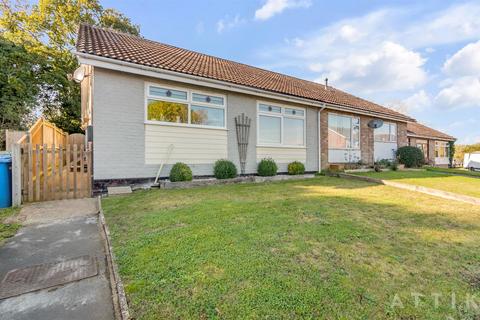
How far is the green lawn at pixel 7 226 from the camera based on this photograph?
3.72m

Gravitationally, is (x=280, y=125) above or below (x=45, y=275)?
above

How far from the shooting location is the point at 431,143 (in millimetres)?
25031

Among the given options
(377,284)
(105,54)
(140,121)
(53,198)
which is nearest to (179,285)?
(377,284)

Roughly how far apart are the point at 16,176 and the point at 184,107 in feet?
16.0

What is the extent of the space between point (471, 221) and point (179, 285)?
17.0 ft

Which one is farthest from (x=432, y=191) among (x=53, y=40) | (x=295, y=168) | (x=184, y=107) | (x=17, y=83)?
(x=53, y=40)

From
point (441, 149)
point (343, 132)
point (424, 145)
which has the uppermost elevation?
point (343, 132)

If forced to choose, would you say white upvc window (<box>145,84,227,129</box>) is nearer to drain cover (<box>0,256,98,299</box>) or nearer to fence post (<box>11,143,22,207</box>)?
fence post (<box>11,143,22,207</box>)

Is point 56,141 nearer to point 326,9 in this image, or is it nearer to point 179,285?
point 179,285

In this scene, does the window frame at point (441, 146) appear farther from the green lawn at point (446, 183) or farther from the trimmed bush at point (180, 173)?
the trimmed bush at point (180, 173)

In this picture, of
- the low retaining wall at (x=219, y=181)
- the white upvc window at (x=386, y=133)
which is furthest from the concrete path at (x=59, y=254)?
the white upvc window at (x=386, y=133)

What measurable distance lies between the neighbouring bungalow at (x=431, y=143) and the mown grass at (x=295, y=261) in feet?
70.6

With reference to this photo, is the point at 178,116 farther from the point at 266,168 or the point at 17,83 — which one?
the point at 17,83

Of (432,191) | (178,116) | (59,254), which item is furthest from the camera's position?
(178,116)
